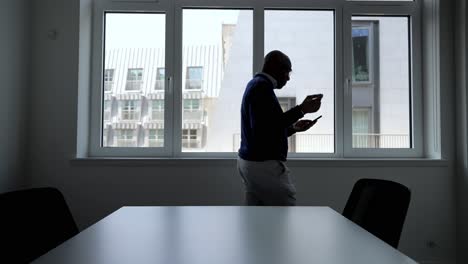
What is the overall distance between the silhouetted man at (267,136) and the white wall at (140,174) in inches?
24.5

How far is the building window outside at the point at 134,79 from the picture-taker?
9.57 feet

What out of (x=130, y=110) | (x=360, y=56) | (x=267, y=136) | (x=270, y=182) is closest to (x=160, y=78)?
(x=130, y=110)

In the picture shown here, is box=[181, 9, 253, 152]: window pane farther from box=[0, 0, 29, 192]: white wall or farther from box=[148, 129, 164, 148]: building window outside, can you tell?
box=[0, 0, 29, 192]: white wall

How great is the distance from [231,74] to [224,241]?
196 centimetres

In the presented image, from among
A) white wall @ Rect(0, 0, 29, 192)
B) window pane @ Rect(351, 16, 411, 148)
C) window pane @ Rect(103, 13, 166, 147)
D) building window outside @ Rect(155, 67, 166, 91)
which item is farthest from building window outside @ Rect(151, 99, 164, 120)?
window pane @ Rect(351, 16, 411, 148)

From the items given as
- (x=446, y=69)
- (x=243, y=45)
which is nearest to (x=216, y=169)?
(x=243, y=45)

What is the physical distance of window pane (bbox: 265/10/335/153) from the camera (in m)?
2.96

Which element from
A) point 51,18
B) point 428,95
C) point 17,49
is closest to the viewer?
point 17,49

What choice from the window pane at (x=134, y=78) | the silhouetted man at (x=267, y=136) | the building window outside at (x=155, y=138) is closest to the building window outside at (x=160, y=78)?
the window pane at (x=134, y=78)

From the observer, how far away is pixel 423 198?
2.74m

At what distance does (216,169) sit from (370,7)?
1894 mm

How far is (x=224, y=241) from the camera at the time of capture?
1.15 m

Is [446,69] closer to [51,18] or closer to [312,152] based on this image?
[312,152]

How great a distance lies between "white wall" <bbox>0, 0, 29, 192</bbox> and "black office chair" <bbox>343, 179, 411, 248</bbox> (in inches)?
89.7
